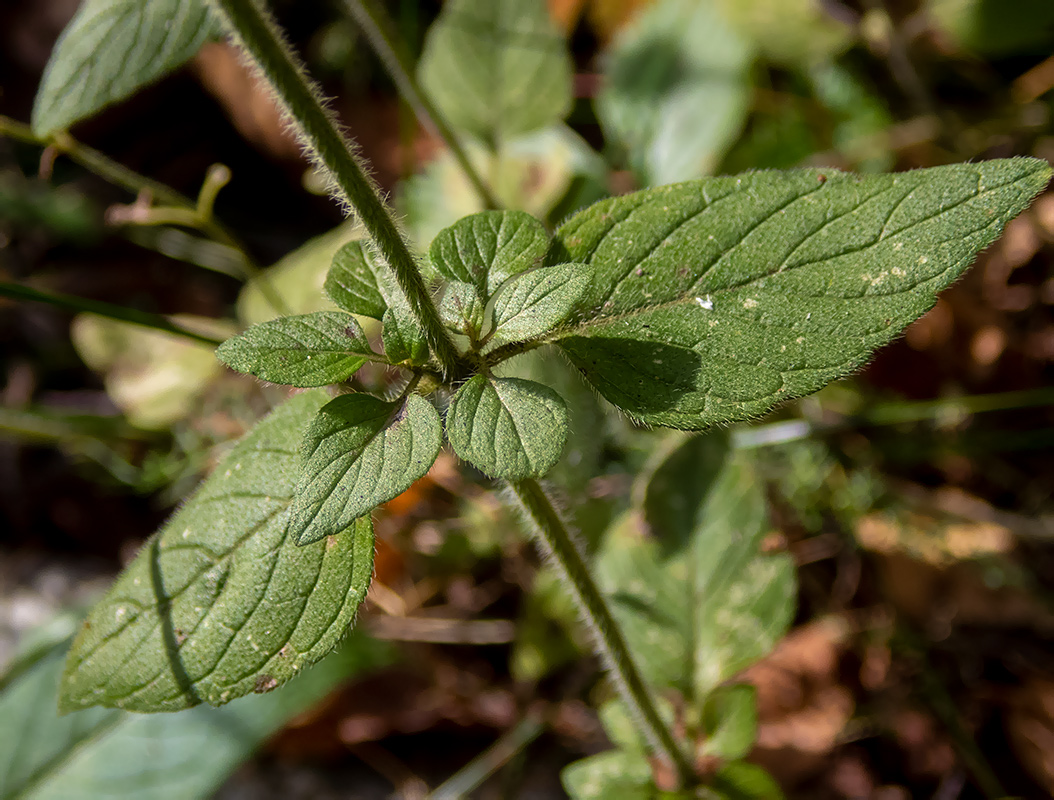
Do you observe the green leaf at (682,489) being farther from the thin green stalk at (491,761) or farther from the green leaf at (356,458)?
the green leaf at (356,458)

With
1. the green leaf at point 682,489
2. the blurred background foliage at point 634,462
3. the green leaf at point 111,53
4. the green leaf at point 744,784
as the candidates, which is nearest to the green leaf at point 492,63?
the blurred background foliage at point 634,462

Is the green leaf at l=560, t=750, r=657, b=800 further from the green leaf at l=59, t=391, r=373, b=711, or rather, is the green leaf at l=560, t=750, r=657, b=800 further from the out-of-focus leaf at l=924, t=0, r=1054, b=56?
the out-of-focus leaf at l=924, t=0, r=1054, b=56

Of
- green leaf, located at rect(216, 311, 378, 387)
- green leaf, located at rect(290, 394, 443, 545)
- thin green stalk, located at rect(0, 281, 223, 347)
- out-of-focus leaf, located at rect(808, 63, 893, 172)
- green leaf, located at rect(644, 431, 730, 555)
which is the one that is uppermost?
thin green stalk, located at rect(0, 281, 223, 347)

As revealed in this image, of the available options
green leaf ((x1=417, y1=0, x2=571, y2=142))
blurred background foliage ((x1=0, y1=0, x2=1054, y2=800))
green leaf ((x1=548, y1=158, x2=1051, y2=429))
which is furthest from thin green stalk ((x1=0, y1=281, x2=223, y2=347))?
green leaf ((x1=417, y1=0, x2=571, y2=142))

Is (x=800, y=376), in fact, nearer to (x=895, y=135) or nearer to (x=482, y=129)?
(x=482, y=129)

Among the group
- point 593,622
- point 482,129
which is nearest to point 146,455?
point 482,129
